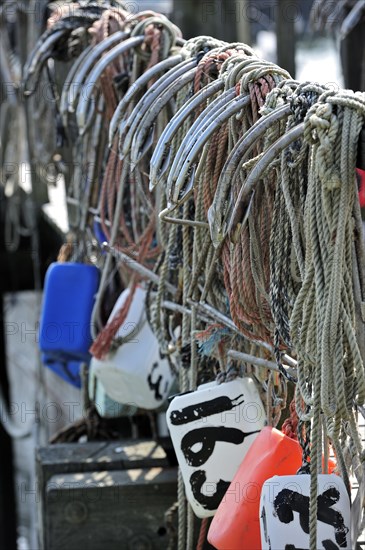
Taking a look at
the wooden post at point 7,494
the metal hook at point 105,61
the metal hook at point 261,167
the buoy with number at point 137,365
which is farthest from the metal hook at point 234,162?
the wooden post at point 7,494

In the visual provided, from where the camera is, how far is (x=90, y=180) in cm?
437

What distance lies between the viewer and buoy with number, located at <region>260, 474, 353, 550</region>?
2.28 m

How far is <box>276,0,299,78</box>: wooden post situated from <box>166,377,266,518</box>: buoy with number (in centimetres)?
484

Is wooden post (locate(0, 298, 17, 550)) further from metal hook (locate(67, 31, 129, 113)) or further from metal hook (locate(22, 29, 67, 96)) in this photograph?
metal hook (locate(67, 31, 129, 113))

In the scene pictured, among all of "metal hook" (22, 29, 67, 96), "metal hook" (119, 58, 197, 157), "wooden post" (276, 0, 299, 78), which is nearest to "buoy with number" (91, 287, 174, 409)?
"metal hook" (119, 58, 197, 157)

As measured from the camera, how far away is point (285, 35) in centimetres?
757

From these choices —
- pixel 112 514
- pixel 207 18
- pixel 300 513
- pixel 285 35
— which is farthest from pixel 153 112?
pixel 207 18

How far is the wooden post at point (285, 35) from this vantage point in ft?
24.5

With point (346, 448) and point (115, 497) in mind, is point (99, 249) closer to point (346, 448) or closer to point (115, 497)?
point (115, 497)

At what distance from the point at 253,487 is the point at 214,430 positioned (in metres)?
0.30

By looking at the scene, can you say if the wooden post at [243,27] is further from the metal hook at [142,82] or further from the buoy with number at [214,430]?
the buoy with number at [214,430]

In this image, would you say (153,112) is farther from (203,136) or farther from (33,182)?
(33,182)

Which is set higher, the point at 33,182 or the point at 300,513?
the point at 33,182

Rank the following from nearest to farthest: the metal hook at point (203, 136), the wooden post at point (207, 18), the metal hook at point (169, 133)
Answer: the metal hook at point (203, 136)
the metal hook at point (169, 133)
the wooden post at point (207, 18)
